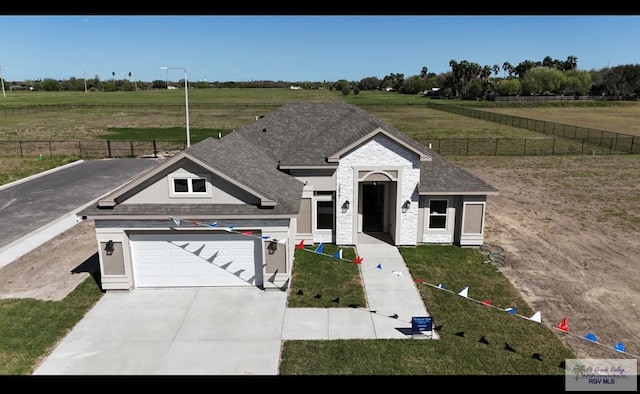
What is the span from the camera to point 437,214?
19875 mm

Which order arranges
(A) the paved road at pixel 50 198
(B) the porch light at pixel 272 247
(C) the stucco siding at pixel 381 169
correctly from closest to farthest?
(B) the porch light at pixel 272 247 → (C) the stucco siding at pixel 381 169 → (A) the paved road at pixel 50 198

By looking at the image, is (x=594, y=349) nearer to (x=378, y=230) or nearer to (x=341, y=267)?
(x=341, y=267)

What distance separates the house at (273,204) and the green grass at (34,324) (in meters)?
1.12

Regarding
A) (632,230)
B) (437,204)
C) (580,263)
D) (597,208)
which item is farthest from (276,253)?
(597,208)

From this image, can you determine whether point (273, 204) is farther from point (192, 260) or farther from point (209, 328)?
point (209, 328)

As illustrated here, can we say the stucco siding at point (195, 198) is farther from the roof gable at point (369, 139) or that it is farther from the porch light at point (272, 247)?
the roof gable at point (369, 139)

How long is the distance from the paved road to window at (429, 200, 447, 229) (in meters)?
16.9

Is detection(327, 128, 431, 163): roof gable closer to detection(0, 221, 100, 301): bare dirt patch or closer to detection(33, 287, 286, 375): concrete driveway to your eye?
detection(33, 287, 286, 375): concrete driveway

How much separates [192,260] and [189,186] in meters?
2.52

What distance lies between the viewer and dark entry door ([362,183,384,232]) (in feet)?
72.9

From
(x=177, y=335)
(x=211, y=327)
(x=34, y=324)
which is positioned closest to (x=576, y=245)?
(x=211, y=327)

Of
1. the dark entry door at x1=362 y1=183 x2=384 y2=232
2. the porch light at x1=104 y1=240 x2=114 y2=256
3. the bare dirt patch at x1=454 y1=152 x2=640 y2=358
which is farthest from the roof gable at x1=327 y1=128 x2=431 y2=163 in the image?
the porch light at x1=104 y1=240 x2=114 y2=256

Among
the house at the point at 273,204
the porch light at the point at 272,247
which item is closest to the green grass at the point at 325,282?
the house at the point at 273,204

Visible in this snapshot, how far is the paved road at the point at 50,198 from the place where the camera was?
2002 centimetres
